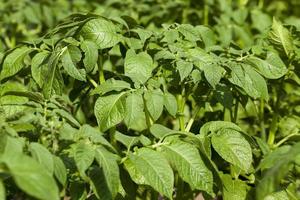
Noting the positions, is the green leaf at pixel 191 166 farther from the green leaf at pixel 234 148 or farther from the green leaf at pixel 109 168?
the green leaf at pixel 109 168

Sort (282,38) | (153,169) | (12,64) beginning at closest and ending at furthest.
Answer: (153,169), (12,64), (282,38)

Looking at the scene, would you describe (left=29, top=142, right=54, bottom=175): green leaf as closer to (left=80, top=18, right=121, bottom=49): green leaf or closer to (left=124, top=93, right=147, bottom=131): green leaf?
(left=124, top=93, right=147, bottom=131): green leaf

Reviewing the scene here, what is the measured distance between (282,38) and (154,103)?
0.64 metres

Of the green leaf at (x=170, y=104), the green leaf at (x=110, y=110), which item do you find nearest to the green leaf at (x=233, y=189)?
the green leaf at (x=170, y=104)

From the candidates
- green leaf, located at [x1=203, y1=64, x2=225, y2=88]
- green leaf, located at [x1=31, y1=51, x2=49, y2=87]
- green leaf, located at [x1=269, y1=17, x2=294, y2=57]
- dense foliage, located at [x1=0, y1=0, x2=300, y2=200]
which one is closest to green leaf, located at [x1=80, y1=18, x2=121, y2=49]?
dense foliage, located at [x1=0, y1=0, x2=300, y2=200]

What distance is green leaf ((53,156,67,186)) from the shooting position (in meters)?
1.35

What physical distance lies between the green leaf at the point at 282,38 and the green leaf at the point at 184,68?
1.50ft

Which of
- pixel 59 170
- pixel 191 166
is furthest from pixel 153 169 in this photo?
pixel 59 170

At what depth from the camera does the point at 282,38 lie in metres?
2.02

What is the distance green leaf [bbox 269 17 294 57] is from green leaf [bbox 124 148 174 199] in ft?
2.54

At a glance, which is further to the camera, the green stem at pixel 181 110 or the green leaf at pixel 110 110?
the green stem at pixel 181 110

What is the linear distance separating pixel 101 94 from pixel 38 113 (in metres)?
0.27

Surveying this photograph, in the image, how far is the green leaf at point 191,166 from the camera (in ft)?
5.00

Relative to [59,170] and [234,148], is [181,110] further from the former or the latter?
[59,170]
